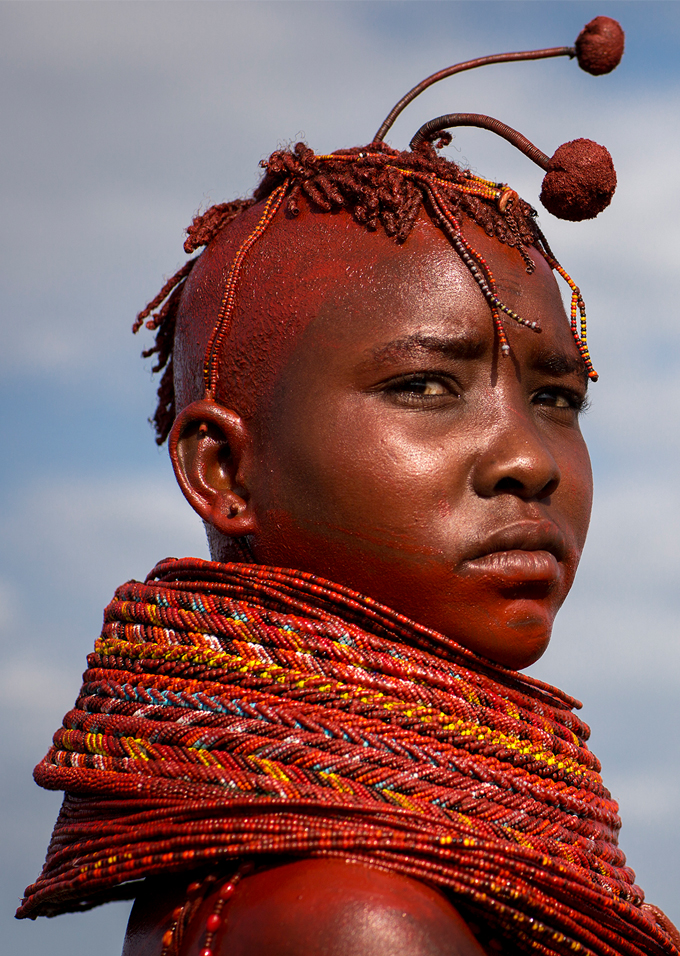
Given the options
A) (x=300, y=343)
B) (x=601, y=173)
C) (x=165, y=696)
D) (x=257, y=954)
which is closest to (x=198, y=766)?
(x=165, y=696)

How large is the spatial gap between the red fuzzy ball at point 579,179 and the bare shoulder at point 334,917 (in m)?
1.97

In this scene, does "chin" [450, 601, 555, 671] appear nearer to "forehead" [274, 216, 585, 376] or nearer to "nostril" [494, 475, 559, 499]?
"nostril" [494, 475, 559, 499]

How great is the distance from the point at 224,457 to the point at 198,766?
3.12 ft

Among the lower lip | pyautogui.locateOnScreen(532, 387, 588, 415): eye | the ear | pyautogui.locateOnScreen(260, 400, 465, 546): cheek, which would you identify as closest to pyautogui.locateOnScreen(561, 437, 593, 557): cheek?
pyautogui.locateOnScreen(532, 387, 588, 415): eye

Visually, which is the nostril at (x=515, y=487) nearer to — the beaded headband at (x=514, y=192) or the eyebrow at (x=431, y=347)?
the eyebrow at (x=431, y=347)

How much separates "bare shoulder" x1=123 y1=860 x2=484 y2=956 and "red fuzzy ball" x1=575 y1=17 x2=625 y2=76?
7.36 ft

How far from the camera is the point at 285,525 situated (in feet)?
10.6

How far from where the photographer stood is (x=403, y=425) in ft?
10.2

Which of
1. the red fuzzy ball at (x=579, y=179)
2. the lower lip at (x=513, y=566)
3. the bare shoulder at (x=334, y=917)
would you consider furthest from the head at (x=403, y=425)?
the bare shoulder at (x=334, y=917)

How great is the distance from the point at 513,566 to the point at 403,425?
0.44 m

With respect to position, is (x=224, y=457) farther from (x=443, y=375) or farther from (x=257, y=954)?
(x=257, y=954)

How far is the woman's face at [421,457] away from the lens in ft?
10.1

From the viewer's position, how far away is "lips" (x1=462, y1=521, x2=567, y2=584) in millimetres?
3086

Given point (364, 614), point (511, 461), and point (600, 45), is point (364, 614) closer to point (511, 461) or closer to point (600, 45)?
point (511, 461)
